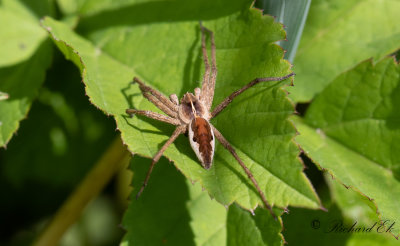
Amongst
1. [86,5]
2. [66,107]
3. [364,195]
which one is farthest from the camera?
[66,107]

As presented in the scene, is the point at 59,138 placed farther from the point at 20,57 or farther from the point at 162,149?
the point at 162,149

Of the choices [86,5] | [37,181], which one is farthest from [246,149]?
[37,181]

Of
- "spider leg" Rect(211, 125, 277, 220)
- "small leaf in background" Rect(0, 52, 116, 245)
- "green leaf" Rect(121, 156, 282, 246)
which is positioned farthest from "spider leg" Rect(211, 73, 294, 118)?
"small leaf in background" Rect(0, 52, 116, 245)

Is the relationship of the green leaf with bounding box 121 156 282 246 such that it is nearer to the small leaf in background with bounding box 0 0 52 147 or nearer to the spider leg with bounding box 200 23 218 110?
the spider leg with bounding box 200 23 218 110

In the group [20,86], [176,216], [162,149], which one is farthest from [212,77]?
[20,86]

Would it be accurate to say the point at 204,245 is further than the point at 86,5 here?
No

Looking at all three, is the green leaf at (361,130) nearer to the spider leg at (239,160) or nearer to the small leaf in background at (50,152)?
the spider leg at (239,160)

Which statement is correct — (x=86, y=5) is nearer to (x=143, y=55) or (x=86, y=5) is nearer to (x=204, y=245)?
(x=143, y=55)
